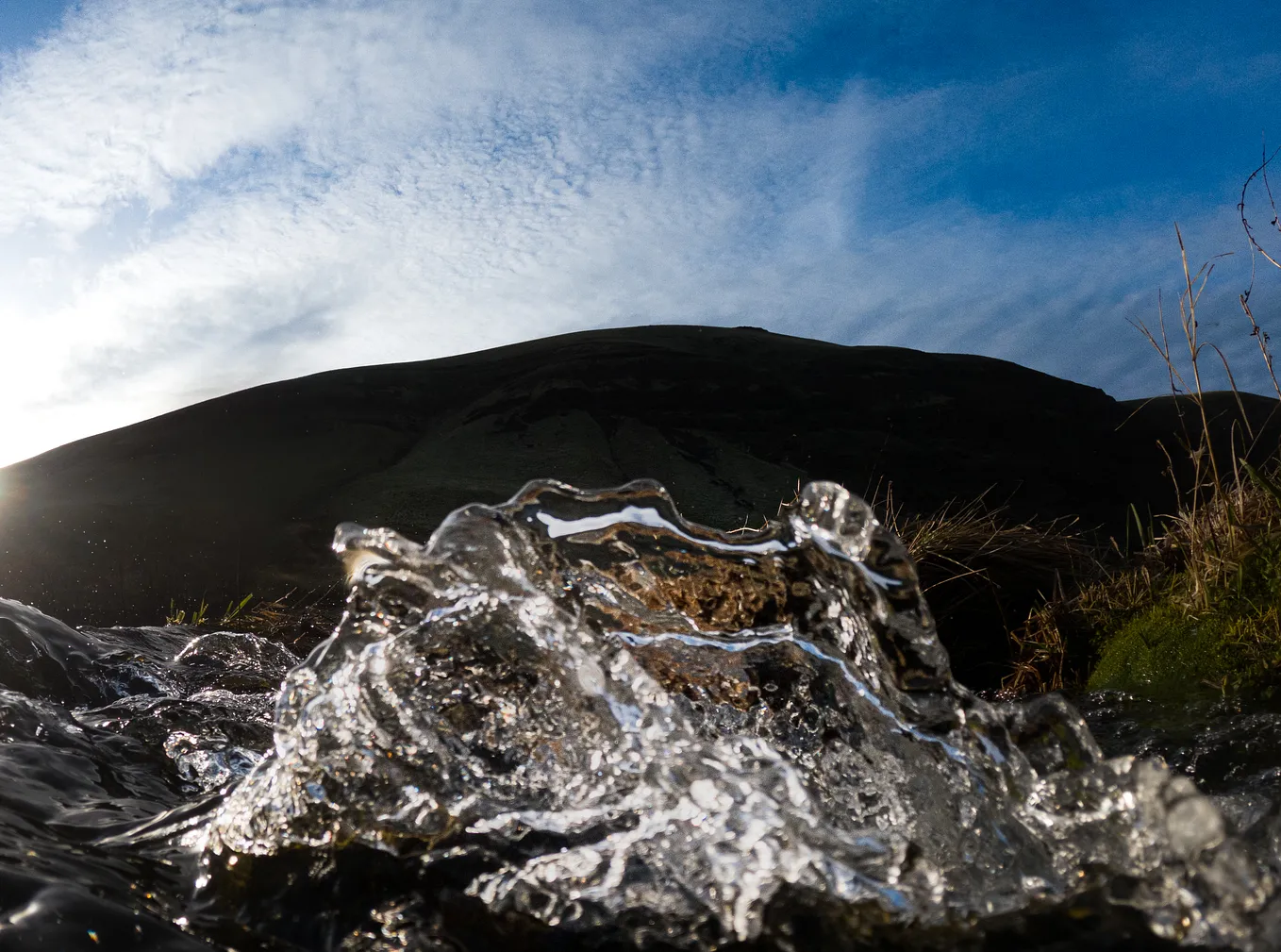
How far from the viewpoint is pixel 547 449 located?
17.0 metres

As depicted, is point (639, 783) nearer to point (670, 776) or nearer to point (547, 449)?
point (670, 776)

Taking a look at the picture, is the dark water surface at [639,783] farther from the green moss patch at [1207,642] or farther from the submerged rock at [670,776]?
the green moss patch at [1207,642]

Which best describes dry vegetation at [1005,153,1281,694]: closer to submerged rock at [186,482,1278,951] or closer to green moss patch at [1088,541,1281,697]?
green moss patch at [1088,541,1281,697]

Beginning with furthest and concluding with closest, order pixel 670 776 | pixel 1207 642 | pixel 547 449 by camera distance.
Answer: pixel 547 449
pixel 1207 642
pixel 670 776

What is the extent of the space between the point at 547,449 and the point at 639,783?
50.3ft

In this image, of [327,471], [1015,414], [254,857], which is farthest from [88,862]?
[1015,414]

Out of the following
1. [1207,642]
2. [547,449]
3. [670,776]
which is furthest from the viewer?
[547,449]

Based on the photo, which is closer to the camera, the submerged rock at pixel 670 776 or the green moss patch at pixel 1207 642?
the submerged rock at pixel 670 776

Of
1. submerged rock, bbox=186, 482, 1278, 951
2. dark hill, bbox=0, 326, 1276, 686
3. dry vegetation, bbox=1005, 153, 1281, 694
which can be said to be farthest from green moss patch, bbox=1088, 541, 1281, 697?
dark hill, bbox=0, 326, 1276, 686

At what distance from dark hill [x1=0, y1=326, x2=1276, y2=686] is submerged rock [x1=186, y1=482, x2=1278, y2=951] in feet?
27.5

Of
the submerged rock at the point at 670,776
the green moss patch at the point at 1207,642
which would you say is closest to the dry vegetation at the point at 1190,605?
the green moss patch at the point at 1207,642

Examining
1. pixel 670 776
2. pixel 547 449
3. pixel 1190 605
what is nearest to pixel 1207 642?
pixel 1190 605

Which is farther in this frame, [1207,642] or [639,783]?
[1207,642]

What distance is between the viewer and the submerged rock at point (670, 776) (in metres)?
1.45
